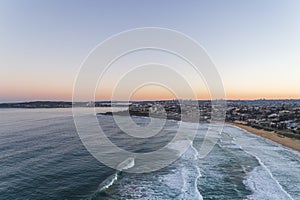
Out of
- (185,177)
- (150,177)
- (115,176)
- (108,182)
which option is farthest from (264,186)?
(108,182)

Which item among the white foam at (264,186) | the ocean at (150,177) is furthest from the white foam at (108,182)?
the white foam at (264,186)

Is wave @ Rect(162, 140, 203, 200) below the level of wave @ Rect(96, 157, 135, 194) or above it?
below

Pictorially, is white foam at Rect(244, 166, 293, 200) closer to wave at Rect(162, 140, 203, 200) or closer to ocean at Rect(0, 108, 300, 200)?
ocean at Rect(0, 108, 300, 200)

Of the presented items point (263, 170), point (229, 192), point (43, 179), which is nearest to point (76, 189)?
point (43, 179)

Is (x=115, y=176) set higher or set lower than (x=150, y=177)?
higher

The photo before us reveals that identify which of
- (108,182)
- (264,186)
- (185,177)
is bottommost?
(264,186)

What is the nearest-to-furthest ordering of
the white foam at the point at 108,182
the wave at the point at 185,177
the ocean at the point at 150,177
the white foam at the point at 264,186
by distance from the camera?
the white foam at the point at 264,186 < the ocean at the point at 150,177 < the wave at the point at 185,177 < the white foam at the point at 108,182

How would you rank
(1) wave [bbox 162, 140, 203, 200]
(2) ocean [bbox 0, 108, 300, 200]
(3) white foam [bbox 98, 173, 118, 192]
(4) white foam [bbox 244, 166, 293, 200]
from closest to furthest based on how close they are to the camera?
(4) white foam [bbox 244, 166, 293, 200] < (2) ocean [bbox 0, 108, 300, 200] < (1) wave [bbox 162, 140, 203, 200] < (3) white foam [bbox 98, 173, 118, 192]

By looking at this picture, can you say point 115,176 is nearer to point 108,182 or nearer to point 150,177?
point 108,182

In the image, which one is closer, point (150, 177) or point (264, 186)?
point (264, 186)

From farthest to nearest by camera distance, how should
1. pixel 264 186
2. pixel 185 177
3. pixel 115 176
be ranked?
pixel 185 177 < pixel 115 176 < pixel 264 186

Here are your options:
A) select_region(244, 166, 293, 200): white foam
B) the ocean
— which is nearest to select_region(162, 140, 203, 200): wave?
the ocean

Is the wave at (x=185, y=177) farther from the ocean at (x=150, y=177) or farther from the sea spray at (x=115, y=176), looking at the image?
the sea spray at (x=115, y=176)

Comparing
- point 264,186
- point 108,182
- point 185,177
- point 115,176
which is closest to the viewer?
point 264,186
